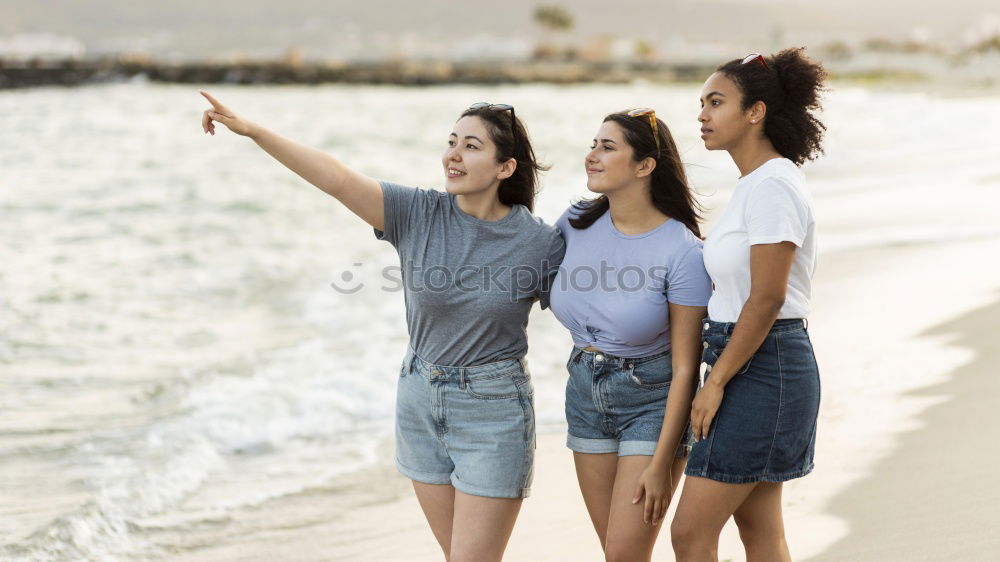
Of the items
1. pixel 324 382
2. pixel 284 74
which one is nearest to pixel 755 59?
pixel 324 382

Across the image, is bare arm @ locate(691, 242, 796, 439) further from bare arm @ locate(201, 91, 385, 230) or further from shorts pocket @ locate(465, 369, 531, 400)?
bare arm @ locate(201, 91, 385, 230)

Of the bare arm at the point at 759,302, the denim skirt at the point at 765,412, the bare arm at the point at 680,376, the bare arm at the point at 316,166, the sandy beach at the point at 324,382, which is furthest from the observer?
the sandy beach at the point at 324,382

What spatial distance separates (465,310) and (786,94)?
115 cm

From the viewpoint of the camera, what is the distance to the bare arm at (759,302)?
2.64m

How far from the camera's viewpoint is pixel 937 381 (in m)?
5.44

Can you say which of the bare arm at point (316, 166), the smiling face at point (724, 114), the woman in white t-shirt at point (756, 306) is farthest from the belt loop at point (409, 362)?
the smiling face at point (724, 114)

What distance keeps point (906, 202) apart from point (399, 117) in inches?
1265

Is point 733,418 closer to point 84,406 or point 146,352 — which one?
point 84,406

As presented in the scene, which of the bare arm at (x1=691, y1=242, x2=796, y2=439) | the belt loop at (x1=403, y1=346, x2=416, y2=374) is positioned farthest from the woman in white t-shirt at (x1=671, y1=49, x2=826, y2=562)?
the belt loop at (x1=403, y1=346, x2=416, y2=374)

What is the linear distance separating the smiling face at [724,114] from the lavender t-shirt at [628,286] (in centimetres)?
34

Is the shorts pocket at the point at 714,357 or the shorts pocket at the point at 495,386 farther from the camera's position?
the shorts pocket at the point at 495,386

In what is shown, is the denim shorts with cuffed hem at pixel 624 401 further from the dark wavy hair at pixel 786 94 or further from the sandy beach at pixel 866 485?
the sandy beach at pixel 866 485

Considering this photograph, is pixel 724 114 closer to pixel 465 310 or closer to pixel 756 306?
pixel 756 306

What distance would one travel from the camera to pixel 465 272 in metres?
3.12
